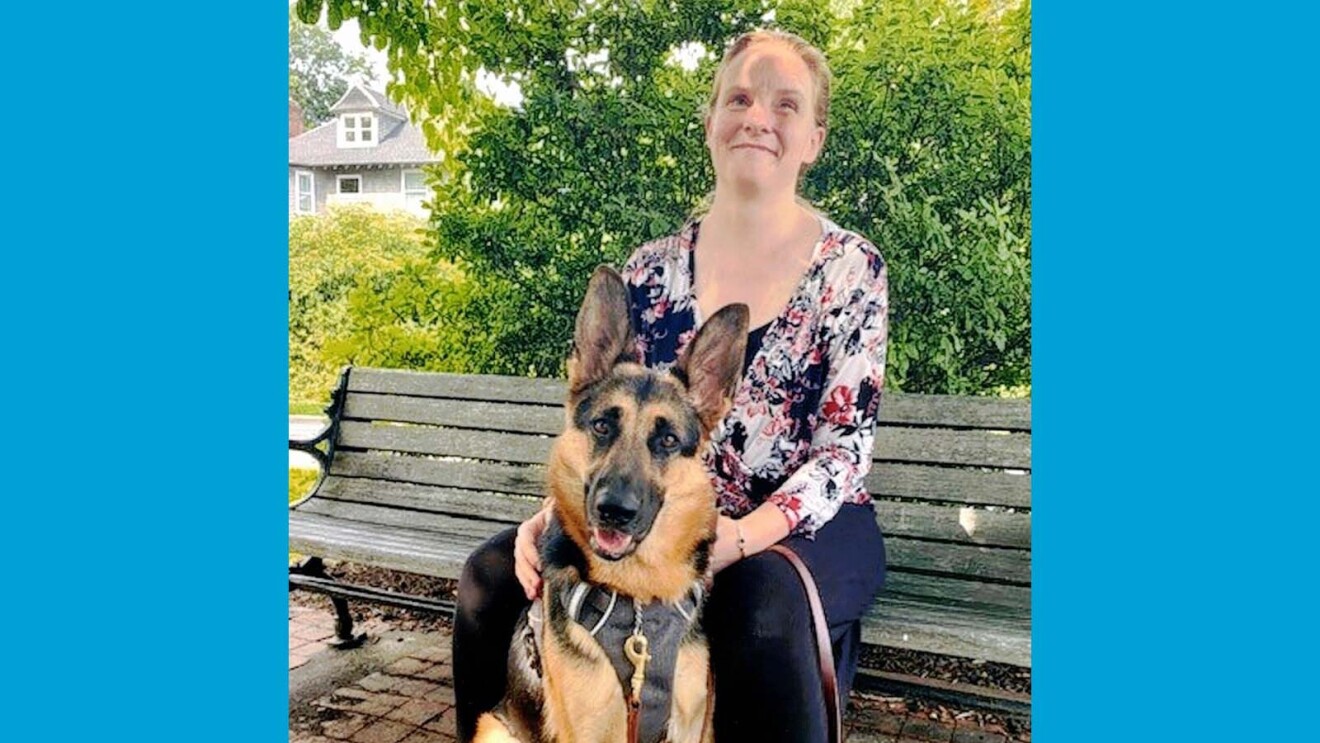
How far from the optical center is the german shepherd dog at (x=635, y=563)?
2381mm

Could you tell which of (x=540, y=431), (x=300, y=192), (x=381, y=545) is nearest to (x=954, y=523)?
(x=540, y=431)

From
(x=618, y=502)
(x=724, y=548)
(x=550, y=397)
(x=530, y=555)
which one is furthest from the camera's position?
(x=550, y=397)

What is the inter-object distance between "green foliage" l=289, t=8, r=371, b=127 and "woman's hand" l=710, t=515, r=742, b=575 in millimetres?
1584

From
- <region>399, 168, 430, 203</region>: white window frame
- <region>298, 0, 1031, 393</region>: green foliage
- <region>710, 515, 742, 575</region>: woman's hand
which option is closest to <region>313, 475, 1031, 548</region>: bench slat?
<region>298, 0, 1031, 393</region>: green foliage

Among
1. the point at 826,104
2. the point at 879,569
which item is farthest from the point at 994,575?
the point at 826,104

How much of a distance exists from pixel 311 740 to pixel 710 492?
1.50m

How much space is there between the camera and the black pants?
2.42m

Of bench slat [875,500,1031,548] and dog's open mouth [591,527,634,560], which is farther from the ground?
dog's open mouth [591,527,634,560]

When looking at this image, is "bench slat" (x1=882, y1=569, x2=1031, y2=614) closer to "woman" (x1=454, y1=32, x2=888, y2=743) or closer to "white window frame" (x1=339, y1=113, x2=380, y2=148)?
"woman" (x1=454, y1=32, x2=888, y2=743)

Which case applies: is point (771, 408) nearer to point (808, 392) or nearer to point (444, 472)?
point (808, 392)

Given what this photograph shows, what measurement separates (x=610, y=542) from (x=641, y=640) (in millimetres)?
226

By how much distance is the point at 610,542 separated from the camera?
7.84ft

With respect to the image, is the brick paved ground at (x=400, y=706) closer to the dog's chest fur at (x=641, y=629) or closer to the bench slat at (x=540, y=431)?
the bench slat at (x=540, y=431)

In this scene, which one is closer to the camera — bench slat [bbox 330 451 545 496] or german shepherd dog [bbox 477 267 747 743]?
german shepherd dog [bbox 477 267 747 743]
